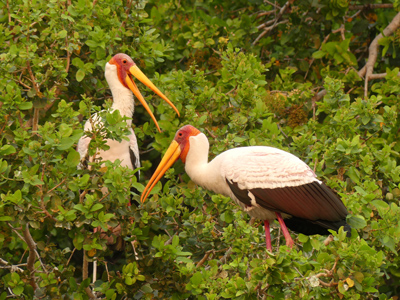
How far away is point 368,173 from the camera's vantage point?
4.46 m

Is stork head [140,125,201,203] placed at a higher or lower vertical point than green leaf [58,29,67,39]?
lower

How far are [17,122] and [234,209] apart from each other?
1495 millimetres

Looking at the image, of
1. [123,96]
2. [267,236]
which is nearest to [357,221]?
[267,236]

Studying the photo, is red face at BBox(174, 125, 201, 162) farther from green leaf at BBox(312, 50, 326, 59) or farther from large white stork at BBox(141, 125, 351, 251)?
green leaf at BBox(312, 50, 326, 59)

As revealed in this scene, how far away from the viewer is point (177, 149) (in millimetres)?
4879

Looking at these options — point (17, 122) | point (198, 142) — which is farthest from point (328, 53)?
point (17, 122)

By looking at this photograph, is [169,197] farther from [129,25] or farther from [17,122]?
[129,25]

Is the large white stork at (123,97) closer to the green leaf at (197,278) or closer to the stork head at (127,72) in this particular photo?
the stork head at (127,72)

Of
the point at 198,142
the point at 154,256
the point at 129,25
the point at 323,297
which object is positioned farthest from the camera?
the point at 129,25

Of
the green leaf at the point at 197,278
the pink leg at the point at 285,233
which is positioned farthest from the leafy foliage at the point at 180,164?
the pink leg at the point at 285,233

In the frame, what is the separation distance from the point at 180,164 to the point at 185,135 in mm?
708

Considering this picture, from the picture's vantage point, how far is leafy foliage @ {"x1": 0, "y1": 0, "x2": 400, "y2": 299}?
3930mm

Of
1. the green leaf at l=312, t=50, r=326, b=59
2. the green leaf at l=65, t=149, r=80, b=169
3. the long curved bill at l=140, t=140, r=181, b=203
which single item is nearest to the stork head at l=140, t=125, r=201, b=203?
the long curved bill at l=140, t=140, r=181, b=203

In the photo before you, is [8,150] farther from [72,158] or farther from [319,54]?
[319,54]
